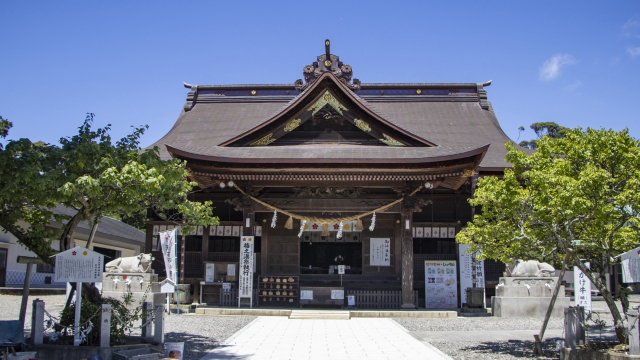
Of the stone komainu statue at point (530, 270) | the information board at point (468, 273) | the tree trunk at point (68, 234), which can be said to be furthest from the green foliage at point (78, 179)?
the stone komainu statue at point (530, 270)

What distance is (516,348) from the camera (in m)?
12.5

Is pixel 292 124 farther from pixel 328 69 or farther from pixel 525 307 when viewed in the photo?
pixel 525 307

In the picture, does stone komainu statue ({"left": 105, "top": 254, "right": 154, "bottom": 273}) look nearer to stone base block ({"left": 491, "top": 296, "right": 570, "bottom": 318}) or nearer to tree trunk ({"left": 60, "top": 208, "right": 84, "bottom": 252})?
tree trunk ({"left": 60, "top": 208, "right": 84, "bottom": 252})

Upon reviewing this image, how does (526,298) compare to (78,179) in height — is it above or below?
below

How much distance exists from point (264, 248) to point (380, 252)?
466 cm

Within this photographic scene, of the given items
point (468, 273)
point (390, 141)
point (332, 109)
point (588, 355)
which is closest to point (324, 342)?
point (588, 355)

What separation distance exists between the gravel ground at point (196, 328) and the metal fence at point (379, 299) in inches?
163

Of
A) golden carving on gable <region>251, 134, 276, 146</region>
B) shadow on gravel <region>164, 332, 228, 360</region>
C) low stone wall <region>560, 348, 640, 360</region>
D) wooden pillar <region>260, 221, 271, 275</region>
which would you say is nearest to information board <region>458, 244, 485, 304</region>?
wooden pillar <region>260, 221, 271, 275</region>

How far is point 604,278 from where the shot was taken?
10.6m

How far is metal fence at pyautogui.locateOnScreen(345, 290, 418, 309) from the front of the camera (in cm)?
2012

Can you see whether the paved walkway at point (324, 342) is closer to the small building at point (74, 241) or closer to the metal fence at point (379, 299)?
the metal fence at point (379, 299)

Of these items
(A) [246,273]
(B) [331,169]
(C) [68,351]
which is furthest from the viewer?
(A) [246,273]

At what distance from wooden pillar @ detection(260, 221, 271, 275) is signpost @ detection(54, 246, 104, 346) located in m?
11.1

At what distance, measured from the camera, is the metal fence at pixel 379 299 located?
20.1m
